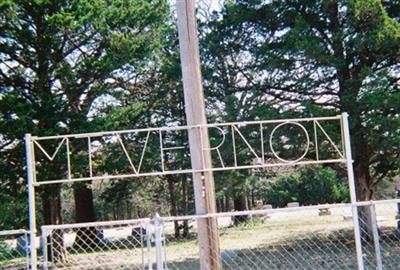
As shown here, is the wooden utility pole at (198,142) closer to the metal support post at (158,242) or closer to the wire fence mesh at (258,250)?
the metal support post at (158,242)

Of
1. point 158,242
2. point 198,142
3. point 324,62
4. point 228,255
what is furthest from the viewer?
point 324,62

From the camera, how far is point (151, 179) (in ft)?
61.1

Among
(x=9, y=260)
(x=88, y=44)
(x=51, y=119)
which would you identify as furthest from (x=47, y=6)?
(x=9, y=260)

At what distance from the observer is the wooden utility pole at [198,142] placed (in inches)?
176

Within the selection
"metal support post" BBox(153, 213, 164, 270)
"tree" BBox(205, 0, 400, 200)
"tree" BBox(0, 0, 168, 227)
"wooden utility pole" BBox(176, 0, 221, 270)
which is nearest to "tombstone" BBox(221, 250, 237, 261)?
"tree" BBox(205, 0, 400, 200)

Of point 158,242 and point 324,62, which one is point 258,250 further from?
point 158,242

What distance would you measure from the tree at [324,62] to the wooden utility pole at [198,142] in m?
6.04

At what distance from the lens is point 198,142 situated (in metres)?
4.44

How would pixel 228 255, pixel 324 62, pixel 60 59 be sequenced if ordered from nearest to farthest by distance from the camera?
1. pixel 228 255
2. pixel 324 62
3. pixel 60 59

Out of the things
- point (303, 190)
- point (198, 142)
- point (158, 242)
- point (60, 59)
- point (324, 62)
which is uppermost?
point (60, 59)

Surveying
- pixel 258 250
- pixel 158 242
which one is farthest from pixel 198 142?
pixel 258 250

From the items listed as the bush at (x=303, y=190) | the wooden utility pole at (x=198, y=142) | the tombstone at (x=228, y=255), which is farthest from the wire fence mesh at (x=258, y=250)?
the bush at (x=303, y=190)

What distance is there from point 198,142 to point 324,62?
7138mm

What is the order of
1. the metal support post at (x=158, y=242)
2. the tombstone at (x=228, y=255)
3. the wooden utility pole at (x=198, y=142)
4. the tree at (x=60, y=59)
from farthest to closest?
the tree at (x=60, y=59) → the tombstone at (x=228, y=255) → the wooden utility pole at (x=198, y=142) → the metal support post at (x=158, y=242)
